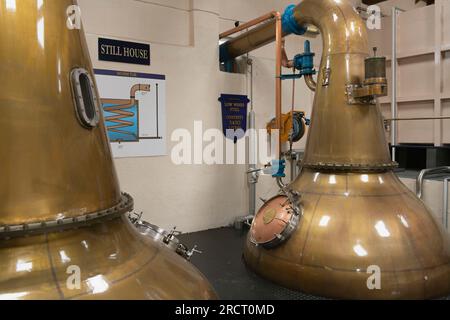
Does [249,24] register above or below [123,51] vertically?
above

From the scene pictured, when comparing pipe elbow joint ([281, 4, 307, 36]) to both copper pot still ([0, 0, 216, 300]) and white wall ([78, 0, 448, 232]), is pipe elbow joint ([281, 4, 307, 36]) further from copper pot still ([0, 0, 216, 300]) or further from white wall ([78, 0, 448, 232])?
copper pot still ([0, 0, 216, 300])

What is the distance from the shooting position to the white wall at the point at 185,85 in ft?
12.0

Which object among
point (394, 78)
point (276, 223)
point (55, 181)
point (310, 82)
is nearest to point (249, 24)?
point (310, 82)

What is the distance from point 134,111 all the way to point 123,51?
21.6 inches

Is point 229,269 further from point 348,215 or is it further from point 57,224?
point 57,224

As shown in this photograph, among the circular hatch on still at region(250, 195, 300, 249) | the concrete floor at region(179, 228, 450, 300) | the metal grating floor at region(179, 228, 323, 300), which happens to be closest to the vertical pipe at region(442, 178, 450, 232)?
the concrete floor at region(179, 228, 450, 300)

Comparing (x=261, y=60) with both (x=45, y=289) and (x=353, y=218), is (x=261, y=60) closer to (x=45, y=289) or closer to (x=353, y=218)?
(x=353, y=218)

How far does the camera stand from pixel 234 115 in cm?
451

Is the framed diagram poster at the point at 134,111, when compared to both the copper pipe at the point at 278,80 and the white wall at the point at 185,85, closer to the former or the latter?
the white wall at the point at 185,85

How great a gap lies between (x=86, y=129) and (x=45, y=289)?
1.51 ft

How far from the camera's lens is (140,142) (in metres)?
3.73

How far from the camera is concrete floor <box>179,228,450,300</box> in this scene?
8.60ft

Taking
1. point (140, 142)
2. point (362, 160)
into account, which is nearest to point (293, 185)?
point (362, 160)

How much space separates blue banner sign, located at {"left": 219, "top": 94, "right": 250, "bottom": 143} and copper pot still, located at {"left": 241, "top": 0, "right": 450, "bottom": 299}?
1581 mm
